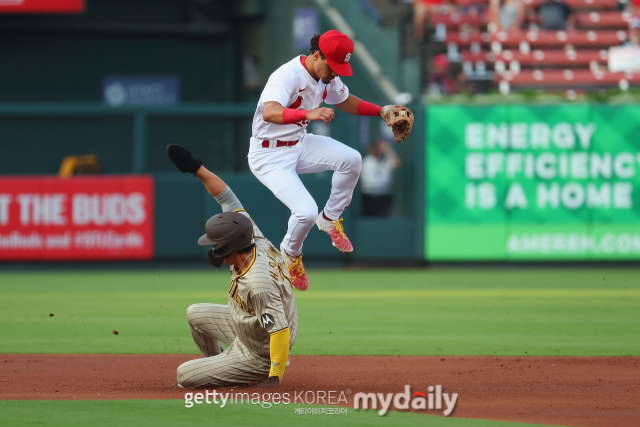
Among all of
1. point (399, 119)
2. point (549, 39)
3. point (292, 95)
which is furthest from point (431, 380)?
point (549, 39)

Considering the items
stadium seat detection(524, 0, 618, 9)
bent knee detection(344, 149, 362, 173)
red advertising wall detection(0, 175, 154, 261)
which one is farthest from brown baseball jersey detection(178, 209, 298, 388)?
stadium seat detection(524, 0, 618, 9)

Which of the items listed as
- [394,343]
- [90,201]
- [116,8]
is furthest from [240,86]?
[394,343]

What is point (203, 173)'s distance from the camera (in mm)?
6141

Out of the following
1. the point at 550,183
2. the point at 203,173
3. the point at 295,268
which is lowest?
the point at 295,268

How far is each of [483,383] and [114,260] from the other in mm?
9401

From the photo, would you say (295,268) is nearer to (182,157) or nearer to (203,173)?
(203,173)

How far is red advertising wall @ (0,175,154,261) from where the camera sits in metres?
14.0

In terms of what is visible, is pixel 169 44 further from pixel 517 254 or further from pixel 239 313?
pixel 239 313

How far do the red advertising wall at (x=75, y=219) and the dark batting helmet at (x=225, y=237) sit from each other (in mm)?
9187

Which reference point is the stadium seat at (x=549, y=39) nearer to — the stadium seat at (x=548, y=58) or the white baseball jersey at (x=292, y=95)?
the stadium seat at (x=548, y=58)

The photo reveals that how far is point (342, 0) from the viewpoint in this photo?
62.8 ft

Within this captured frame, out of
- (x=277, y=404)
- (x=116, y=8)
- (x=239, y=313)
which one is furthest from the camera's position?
(x=116, y=8)

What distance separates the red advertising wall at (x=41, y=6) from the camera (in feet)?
57.8

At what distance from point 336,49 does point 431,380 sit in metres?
2.36
